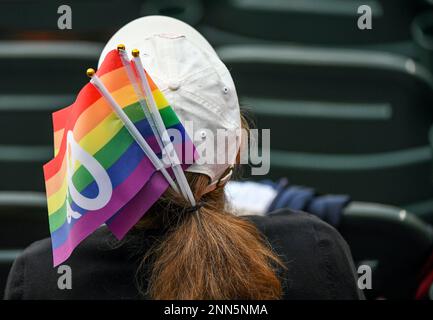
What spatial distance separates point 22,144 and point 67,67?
0.28 meters

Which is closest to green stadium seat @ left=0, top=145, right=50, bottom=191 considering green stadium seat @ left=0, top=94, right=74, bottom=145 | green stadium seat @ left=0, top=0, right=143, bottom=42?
green stadium seat @ left=0, top=94, right=74, bottom=145

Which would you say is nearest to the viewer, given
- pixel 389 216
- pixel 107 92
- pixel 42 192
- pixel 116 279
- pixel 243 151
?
pixel 107 92

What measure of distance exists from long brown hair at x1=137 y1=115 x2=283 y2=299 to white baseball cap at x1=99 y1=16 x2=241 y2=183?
8cm

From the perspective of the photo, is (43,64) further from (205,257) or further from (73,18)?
(205,257)

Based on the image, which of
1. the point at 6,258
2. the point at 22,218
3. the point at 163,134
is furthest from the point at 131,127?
the point at 6,258

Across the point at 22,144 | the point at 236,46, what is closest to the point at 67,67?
the point at 22,144

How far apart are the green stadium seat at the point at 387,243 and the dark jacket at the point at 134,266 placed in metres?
0.60

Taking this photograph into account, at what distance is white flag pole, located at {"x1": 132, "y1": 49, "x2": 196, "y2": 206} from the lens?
1.19 m

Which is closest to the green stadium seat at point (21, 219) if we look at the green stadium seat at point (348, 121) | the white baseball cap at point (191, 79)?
the green stadium seat at point (348, 121)

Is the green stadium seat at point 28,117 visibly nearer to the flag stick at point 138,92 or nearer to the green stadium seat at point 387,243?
the green stadium seat at point 387,243

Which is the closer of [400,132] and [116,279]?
[116,279]

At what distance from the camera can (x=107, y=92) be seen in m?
1.19

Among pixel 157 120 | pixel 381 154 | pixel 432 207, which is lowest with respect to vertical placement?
pixel 432 207
